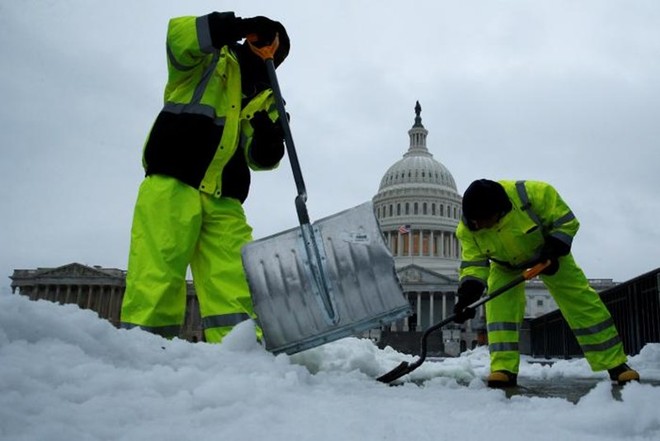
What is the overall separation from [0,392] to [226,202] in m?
2.27

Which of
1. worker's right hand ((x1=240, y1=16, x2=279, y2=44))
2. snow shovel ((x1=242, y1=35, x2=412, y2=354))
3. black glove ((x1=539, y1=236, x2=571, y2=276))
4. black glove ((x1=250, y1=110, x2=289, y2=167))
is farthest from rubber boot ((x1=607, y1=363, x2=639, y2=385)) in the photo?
worker's right hand ((x1=240, y1=16, x2=279, y2=44))

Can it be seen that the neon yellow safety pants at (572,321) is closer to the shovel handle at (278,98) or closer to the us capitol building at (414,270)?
the shovel handle at (278,98)

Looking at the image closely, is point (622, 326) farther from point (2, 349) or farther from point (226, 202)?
point (2, 349)

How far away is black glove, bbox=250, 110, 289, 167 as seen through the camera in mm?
3838

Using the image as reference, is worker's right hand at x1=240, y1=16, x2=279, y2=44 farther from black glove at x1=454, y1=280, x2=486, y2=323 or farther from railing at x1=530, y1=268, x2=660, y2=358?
railing at x1=530, y1=268, x2=660, y2=358

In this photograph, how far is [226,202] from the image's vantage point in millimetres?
3748

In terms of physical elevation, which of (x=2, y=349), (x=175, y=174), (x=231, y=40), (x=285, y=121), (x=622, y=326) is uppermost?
(x=231, y=40)

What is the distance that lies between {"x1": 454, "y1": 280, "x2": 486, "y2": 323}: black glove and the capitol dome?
6785 cm

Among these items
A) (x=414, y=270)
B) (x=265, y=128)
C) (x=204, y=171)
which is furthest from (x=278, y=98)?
(x=414, y=270)

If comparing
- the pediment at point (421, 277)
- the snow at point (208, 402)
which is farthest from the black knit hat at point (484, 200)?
the pediment at point (421, 277)

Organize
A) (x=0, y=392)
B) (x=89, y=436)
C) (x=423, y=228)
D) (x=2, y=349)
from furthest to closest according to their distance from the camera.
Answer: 1. (x=423, y=228)
2. (x=2, y=349)
3. (x=0, y=392)
4. (x=89, y=436)

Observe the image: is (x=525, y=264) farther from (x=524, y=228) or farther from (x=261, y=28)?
(x=261, y=28)

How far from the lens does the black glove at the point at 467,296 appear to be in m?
3.88

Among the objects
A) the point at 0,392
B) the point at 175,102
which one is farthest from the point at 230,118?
the point at 0,392
